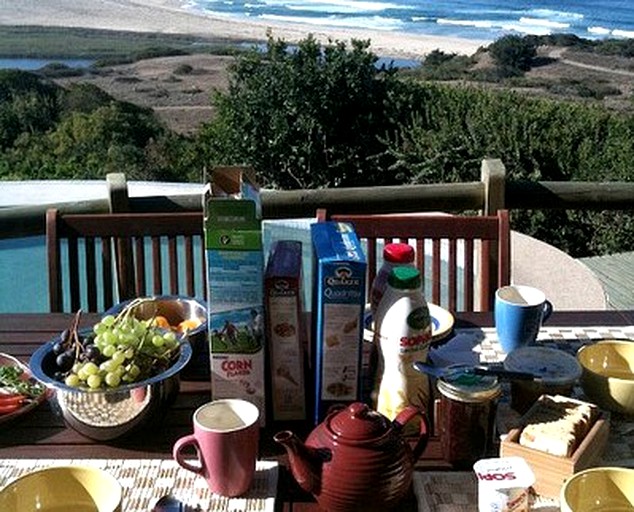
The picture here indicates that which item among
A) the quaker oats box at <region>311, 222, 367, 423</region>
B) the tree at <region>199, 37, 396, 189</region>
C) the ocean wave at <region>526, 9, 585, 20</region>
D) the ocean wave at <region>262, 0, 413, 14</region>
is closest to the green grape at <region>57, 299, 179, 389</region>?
the quaker oats box at <region>311, 222, 367, 423</region>

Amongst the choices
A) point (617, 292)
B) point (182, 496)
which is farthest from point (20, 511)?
point (617, 292)

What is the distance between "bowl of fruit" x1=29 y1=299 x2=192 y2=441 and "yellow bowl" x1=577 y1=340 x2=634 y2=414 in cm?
63

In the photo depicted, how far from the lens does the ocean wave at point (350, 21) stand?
3081 centimetres

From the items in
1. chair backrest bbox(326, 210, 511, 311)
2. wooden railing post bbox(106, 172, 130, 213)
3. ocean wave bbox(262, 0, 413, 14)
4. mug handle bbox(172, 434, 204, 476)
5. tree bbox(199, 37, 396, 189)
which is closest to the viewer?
mug handle bbox(172, 434, 204, 476)

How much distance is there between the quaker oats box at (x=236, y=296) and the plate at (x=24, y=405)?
0.28m

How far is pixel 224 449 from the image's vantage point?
1.25 m

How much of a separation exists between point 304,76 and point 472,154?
252 centimetres

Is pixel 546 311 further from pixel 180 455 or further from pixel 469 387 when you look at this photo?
pixel 180 455

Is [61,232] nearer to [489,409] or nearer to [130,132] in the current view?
[489,409]

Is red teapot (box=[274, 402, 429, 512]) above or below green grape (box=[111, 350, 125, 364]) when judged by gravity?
below

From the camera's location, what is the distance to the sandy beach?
27.1 metres

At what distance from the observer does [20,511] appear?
118 cm

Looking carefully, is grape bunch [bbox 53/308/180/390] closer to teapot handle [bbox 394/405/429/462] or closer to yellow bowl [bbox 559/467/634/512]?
teapot handle [bbox 394/405/429/462]

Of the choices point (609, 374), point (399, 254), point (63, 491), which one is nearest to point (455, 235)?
point (609, 374)
